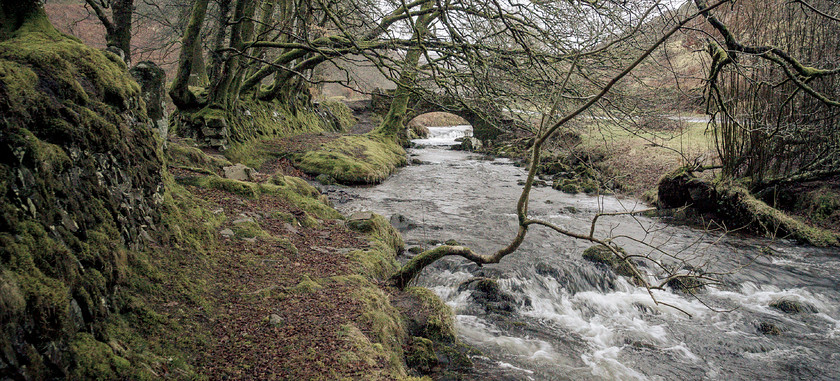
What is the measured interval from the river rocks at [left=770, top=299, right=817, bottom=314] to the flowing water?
0.08 meters

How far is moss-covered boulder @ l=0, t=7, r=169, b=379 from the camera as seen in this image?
7.36 ft

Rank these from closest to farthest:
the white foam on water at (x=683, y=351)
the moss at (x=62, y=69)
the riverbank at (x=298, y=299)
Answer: the moss at (x=62, y=69), the riverbank at (x=298, y=299), the white foam on water at (x=683, y=351)

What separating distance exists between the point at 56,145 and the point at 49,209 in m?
0.61

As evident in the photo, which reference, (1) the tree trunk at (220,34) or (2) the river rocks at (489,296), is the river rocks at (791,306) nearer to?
(2) the river rocks at (489,296)

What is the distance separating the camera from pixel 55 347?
227cm

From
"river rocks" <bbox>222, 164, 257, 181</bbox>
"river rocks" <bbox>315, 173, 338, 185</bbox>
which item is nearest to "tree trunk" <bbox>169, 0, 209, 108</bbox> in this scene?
"river rocks" <bbox>222, 164, 257, 181</bbox>

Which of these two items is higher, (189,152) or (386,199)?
(189,152)

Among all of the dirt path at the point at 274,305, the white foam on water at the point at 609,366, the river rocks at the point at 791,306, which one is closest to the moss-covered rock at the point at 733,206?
the river rocks at the point at 791,306

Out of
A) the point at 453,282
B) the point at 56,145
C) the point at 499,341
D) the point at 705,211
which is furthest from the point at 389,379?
the point at 705,211

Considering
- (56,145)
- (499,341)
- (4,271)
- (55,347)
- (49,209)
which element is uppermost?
(56,145)

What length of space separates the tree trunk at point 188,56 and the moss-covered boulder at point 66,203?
239 inches

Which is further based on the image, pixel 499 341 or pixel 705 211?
pixel 705 211

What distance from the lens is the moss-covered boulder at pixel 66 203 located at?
2.24m

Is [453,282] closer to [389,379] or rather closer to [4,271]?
[389,379]
